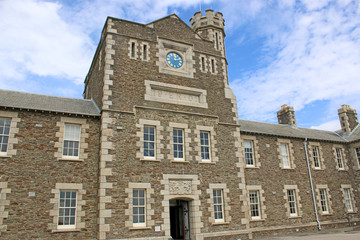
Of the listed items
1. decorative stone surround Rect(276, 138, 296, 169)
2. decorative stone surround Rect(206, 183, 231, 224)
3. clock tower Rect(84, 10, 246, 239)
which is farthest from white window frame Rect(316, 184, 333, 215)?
decorative stone surround Rect(206, 183, 231, 224)

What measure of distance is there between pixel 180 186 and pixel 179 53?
8968 mm

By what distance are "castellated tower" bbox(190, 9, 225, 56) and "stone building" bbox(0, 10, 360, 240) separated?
0.09 m

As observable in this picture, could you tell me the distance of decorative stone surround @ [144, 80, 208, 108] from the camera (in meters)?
18.8

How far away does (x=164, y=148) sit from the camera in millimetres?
17984

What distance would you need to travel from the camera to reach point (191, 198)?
703 inches

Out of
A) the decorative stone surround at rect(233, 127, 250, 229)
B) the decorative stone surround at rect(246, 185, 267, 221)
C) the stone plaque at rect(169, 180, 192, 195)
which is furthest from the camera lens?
the decorative stone surround at rect(246, 185, 267, 221)

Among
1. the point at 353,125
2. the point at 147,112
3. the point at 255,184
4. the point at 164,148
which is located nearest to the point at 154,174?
the point at 164,148

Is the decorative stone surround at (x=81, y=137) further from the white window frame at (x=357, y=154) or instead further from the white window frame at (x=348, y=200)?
the white window frame at (x=357, y=154)

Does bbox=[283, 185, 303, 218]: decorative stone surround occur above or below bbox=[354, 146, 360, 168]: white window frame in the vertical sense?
below

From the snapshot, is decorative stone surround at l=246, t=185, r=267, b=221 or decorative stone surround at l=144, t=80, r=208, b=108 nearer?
decorative stone surround at l=144, t=80, r=208, b=108

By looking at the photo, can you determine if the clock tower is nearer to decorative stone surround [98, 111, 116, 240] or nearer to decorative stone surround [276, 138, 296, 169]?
decorative stone surround [98, 111, 116, 240]

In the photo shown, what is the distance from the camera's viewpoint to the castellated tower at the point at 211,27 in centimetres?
2375

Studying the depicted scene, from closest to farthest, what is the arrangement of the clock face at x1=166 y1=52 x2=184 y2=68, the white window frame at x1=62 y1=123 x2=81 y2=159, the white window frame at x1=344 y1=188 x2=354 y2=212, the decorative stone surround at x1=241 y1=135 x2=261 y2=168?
the white window frame at x1=62 y1=123 x2=81 y2=159 < the clock face at x1=166 y1=52 x2=184 y2=68 < the decorative stone surround at x1=241 y1=135 x2=261 y2=168 < the white window frame at x1=344 y1=188 x2=354 y2=212

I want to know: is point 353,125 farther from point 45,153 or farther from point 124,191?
point 45,153
